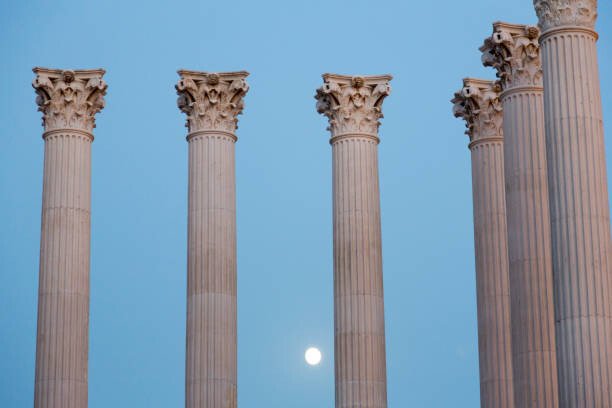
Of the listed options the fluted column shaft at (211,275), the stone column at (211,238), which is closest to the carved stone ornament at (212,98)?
the stone column at (211,238)

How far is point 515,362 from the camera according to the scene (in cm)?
13175

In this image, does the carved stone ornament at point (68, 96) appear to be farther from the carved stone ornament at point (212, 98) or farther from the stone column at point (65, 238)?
the carved stone ornament at point (212, 98)

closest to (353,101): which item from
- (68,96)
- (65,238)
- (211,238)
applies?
(211,238)

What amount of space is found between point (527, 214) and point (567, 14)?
2163 centimetres

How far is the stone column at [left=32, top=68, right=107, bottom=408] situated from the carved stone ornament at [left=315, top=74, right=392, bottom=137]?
23725mm

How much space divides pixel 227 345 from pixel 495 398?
1080 inches

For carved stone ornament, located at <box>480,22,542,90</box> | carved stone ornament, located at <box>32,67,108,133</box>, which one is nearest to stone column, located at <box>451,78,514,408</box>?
carved stone ornament, located at <box>480,22,542,90</box>

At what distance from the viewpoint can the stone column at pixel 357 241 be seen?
146875mm

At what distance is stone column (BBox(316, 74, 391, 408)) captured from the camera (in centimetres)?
14688

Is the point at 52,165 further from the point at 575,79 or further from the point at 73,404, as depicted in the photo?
the point at 575,79

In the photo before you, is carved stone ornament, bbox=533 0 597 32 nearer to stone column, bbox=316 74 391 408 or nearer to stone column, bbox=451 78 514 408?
stone column, bbox=451 78 514 408

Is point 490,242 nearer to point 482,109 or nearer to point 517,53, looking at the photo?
point 482,109

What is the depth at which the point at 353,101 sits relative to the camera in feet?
511

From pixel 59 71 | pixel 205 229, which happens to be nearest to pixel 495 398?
pixel 205 229
